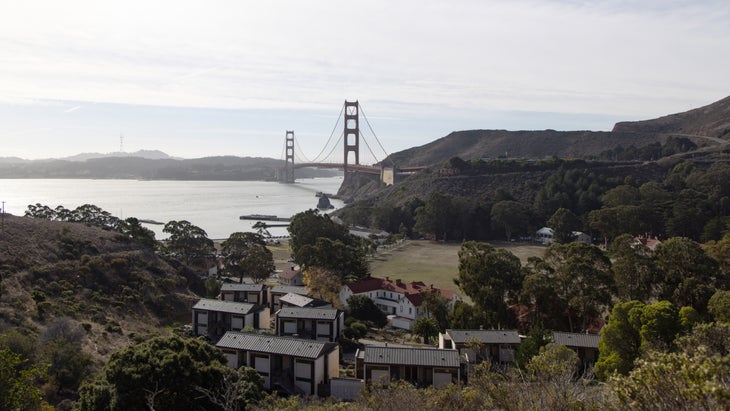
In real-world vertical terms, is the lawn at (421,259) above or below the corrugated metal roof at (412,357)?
below

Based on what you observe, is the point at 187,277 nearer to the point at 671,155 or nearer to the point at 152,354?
the point at 152,354

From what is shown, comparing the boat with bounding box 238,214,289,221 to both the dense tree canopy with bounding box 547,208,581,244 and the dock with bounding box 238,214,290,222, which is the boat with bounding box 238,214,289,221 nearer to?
the dock with bounding box 238,214,290,222

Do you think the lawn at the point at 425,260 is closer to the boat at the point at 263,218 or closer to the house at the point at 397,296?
the house at the point at 397,296

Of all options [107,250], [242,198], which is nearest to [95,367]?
[107,250]

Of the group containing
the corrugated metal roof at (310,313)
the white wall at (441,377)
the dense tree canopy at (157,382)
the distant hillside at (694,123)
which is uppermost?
the distant hillside at (694,123)

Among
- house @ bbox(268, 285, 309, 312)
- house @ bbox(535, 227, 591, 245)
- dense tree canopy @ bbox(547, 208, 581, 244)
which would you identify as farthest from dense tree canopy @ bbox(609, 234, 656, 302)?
house @ bbox(535, 227, 591, 245)

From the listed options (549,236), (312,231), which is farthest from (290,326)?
(549,236)

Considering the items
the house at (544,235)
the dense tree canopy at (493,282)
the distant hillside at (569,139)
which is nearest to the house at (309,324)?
the dense tree canopy at (493,282)
